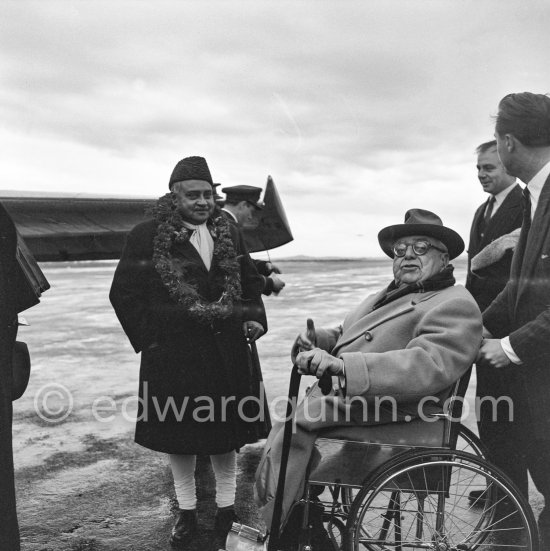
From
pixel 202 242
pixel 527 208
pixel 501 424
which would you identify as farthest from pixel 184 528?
pixel 527 208

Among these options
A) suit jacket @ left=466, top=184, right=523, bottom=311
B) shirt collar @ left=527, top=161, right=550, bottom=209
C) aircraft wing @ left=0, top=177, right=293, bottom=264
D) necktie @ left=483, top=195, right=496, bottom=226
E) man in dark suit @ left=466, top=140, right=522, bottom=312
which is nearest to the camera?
shirt collar @ left=527, top=161, right=550, bottom=209

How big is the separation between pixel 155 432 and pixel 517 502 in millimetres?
1795

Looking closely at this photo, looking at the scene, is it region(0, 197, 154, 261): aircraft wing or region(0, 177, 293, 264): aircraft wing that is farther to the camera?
region(0, 197, 154, 261): aircraft wing

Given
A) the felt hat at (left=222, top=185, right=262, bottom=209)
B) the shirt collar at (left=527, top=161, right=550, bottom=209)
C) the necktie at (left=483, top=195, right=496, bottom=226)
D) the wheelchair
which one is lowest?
the wheelchair

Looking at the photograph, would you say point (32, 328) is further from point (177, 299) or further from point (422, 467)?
point (422, 467)

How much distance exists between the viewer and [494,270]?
140 inches

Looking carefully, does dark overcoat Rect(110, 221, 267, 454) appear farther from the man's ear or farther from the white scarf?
the man's ear

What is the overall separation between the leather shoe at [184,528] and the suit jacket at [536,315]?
178 cm

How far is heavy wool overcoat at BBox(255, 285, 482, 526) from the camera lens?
2.46 meters

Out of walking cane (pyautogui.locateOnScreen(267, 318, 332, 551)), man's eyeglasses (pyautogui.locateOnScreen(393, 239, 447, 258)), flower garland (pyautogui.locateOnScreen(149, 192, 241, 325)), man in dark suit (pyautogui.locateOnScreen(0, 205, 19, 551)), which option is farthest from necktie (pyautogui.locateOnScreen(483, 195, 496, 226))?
man in dark suit (pyautogui.locateOnScreen(0, 205, 19, 551))

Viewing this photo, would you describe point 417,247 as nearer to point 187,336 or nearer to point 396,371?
point 396,371

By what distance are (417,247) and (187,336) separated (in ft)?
4.18

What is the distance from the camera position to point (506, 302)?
3066 millimetres

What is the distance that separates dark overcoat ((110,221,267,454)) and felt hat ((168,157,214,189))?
0.97 ft
